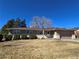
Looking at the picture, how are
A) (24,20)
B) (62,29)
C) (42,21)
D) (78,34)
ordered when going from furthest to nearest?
(24,20) < (42,21) < (62,29) < (78,34)

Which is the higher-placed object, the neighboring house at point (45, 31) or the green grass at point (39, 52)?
the neighboring house at point (45, 31)

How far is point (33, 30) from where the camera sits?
171ft

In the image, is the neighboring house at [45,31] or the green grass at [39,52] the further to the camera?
the neighboring house at [45,31]

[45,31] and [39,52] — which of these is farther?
[45,31]

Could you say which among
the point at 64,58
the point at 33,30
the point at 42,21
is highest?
the point at 42,21

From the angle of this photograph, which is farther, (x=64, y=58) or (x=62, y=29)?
(x=62, y=29)

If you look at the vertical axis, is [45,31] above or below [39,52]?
above

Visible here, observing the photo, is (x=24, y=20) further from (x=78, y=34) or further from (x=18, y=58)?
(x=18, y=58)

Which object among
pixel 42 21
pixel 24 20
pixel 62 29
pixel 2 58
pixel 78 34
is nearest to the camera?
pixel 2 58

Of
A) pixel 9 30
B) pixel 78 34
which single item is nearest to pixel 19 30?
pixel 9 30

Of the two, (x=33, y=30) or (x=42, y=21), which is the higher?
(x=42, y=21)

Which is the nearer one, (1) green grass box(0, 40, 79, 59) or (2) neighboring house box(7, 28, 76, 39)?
(1) green grass box(0, 40, 79, 59)

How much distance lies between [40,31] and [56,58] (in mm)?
43812

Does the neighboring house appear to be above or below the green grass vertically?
above
